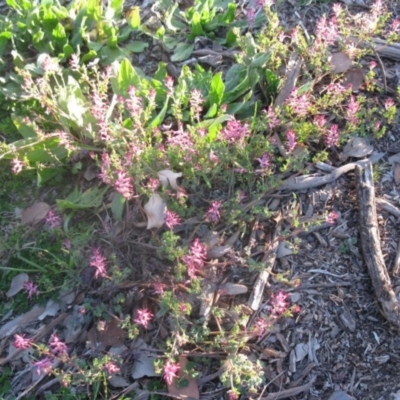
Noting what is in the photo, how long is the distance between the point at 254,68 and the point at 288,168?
62cm

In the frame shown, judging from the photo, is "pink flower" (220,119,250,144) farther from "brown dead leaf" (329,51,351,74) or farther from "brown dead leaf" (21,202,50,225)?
"brown dead leaf" (21,202,50,225)

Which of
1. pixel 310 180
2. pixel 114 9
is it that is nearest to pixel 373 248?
pixel 310 180

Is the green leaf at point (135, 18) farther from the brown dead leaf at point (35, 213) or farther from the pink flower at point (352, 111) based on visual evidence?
the pink flower at point (352, 111)

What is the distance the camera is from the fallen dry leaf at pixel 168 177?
2.99m

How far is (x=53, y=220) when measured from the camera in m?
2.93

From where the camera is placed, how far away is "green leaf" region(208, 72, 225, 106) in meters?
3.24

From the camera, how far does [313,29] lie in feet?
12.3

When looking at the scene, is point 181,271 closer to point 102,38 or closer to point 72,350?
point 72,350

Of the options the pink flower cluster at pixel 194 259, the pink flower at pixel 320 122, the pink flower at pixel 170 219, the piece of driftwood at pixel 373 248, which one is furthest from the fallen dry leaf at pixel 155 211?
the piece of driftwood at pixel 373 248

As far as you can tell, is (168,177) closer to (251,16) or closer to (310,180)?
(310,180)

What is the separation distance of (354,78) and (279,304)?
1532mm

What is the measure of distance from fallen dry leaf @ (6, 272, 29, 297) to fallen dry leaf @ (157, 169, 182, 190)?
33.2 inches

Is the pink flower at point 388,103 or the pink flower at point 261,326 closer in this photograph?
the pink flower at point 261,326

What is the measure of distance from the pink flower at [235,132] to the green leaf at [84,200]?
28.4 inches
